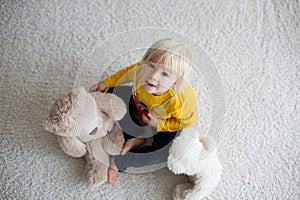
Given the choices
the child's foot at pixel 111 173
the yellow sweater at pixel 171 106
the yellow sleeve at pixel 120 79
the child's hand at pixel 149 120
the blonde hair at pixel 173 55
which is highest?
the blonde hair at pixel 173 55

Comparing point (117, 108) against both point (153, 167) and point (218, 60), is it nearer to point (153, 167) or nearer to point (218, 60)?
point (153, 167)

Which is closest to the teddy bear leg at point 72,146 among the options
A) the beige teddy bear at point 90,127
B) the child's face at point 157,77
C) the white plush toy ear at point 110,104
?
the beige teddy bear at point 90,127

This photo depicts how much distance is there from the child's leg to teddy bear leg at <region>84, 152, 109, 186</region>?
0.17 feet

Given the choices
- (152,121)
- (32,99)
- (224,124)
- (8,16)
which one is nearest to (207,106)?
(224,124)

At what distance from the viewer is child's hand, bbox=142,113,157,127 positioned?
777mm

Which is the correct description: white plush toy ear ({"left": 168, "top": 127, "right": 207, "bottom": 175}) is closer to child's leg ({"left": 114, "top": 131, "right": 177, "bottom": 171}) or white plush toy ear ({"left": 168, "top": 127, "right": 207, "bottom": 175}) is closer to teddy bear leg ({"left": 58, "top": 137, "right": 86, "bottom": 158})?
child's leg ({"left": 114, "top": 131, "right": 177, "bottom": 171})

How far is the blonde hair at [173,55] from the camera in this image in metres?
0.69

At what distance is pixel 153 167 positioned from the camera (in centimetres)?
81

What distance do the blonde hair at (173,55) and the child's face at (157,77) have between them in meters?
0.01

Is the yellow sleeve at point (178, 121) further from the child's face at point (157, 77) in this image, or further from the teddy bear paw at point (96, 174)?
the teddy bear paw at point (96, 174)

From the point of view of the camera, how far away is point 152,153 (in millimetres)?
774

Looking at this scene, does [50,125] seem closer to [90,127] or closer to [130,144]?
Answer: [90,127]

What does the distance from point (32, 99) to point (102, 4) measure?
1.17 ft

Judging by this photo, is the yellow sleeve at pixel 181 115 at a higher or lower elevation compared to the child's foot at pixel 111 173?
higher
